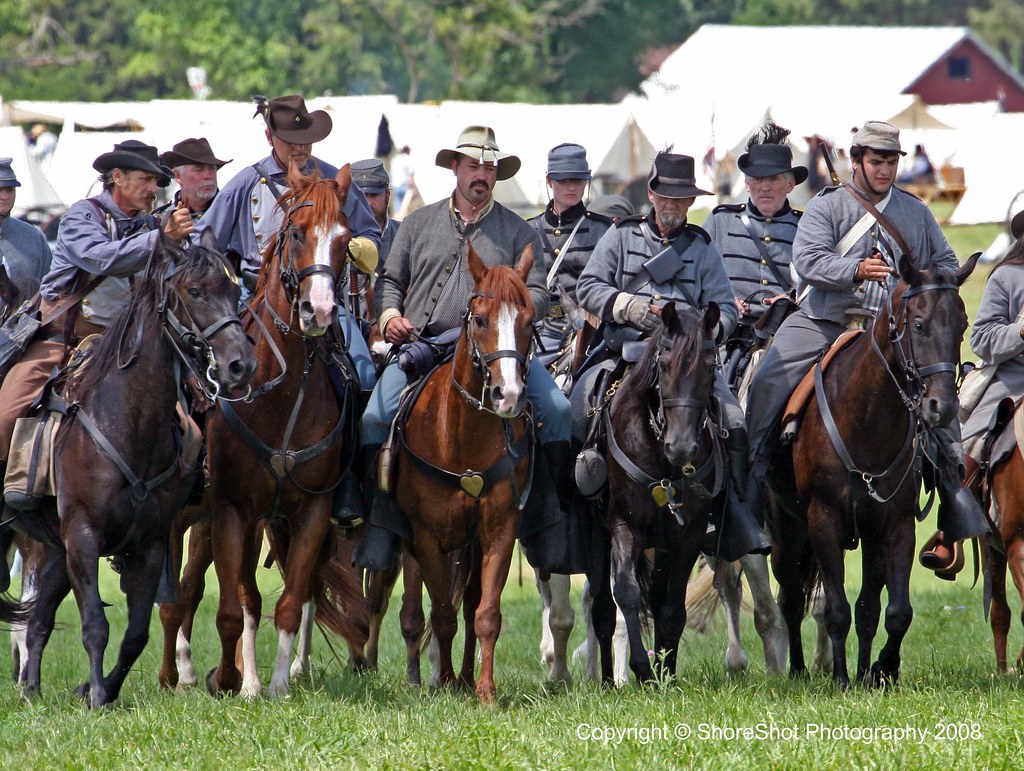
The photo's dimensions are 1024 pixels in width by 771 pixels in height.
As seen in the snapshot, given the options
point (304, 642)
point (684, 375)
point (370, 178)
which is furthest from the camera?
point (370, 178)

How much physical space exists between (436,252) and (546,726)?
3.19 metres

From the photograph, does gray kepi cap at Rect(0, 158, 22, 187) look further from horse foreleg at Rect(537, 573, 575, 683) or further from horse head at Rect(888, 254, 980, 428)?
horse head at Rect(888, 254, 980, 428)

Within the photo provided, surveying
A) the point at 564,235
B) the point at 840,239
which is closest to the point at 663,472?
the point at 840,239

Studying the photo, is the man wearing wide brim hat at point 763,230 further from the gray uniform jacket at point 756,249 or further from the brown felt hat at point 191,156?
the brown felt hat at point 191,156

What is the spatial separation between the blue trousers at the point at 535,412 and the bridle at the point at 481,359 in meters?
0.54

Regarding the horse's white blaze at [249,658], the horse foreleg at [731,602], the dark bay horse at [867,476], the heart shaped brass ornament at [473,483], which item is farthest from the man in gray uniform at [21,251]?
the dark bay horse at [867,476]

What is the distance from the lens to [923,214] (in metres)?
9.75

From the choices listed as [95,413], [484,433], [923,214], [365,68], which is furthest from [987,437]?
[365,68]

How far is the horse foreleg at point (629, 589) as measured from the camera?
8883 mm

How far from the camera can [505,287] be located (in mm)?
8375

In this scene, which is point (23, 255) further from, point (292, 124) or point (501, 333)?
point (501, 333)

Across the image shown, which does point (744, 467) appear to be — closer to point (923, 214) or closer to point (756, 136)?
point (923, 214)

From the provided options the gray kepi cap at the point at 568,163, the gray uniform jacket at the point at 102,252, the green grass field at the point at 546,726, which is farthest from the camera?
the gray kepi cap at the point at 568,163

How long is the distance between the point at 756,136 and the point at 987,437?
3046 millimetres
